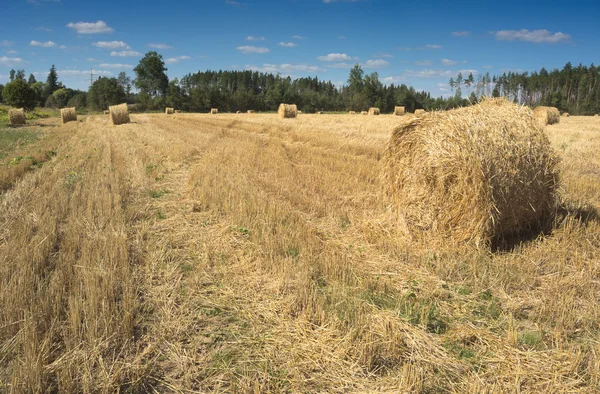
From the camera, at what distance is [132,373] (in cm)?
304

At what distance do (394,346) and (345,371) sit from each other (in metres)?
0.51

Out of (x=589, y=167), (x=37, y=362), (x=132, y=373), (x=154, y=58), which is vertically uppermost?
(x=154, y=58)

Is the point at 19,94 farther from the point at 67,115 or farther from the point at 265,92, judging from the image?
the point at 265,92

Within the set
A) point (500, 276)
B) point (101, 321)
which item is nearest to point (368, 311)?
point (500, 276)

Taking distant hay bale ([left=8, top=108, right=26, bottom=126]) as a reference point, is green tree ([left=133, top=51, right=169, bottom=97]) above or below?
above

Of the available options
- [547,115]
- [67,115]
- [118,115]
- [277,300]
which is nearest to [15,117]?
[67,115]

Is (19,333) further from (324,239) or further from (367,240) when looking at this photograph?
(367,240)

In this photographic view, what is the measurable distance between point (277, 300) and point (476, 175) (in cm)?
315

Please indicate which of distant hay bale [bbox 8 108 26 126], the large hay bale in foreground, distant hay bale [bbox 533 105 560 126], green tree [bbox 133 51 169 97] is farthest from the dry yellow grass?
green tree [bbox 133 51 169 97]

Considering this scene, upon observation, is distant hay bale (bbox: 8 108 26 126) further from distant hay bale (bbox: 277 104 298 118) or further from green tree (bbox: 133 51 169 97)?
green tree (bbox: 133 51 169 97)

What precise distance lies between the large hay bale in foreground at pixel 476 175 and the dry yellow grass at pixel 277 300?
381mm

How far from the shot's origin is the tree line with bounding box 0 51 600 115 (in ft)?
264

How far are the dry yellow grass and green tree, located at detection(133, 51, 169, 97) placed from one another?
345 feet

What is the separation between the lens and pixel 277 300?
13.5 ft
